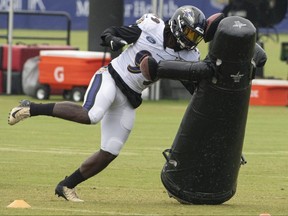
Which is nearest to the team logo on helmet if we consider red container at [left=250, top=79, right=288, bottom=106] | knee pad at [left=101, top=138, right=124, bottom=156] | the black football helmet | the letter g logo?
the black football helmet

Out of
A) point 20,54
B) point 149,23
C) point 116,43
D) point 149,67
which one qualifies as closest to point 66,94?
point 20,54

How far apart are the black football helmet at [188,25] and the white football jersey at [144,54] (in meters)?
0.20

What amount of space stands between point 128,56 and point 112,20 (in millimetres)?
17035

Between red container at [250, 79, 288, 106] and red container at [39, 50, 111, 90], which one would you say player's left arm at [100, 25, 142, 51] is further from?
red container at [250, 79, 288, 106]

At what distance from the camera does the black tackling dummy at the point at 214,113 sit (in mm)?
10219

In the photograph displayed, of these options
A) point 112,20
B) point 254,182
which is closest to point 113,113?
point 254,182

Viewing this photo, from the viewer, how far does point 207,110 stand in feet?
34.2

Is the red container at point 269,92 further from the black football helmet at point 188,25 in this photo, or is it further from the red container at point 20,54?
the black football helmet at point 188,25

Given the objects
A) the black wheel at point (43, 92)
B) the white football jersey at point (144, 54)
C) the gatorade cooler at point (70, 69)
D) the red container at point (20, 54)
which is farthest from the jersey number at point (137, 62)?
the red container at point (20, 54)

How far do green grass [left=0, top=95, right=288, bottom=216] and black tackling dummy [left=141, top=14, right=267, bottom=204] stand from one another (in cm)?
22

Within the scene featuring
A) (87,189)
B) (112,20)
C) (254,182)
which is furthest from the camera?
(112,20)

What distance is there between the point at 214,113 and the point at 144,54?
0.88 m

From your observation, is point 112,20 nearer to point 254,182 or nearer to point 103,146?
point 254,182

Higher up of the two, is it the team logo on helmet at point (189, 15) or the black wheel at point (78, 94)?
the team logo on helmet at point (189, 15)
